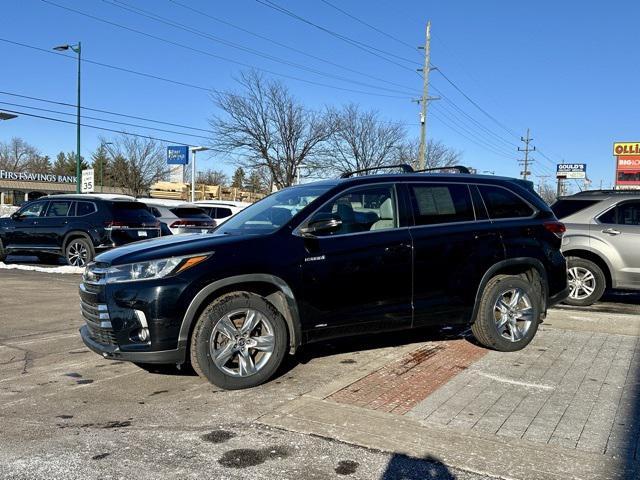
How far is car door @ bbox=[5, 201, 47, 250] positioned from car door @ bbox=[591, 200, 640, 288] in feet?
40.0

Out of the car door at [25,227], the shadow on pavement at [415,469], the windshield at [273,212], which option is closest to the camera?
the shadow on pavement at [415,469]

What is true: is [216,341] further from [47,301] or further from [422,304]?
[47,301]

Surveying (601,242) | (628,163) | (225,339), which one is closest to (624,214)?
(601,242)

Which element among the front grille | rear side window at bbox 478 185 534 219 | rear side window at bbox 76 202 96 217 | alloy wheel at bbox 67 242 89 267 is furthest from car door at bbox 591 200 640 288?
alloy wheel at bbox 67 242 89 267

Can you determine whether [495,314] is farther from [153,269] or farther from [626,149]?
[626,149]

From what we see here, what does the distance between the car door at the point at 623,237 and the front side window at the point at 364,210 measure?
496cm

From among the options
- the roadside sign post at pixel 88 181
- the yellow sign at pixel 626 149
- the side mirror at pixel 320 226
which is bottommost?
the side mirror at pixel 320 226

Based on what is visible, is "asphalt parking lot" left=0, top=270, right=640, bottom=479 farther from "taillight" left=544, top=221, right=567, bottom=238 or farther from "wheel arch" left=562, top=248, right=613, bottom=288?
"wheel arch" left=562, top=248, right=613, bottom=288

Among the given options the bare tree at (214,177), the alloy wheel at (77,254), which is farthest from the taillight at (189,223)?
the bare tree at (214,177)

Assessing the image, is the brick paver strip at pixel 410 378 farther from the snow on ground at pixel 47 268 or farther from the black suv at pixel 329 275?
the snow on ground at pixel 47 268

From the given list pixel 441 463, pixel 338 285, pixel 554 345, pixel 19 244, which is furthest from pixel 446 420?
pixel 19 244

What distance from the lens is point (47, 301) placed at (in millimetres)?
9188

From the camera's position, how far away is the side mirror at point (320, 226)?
484 cm

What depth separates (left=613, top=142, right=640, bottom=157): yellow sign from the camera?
4459 cm
